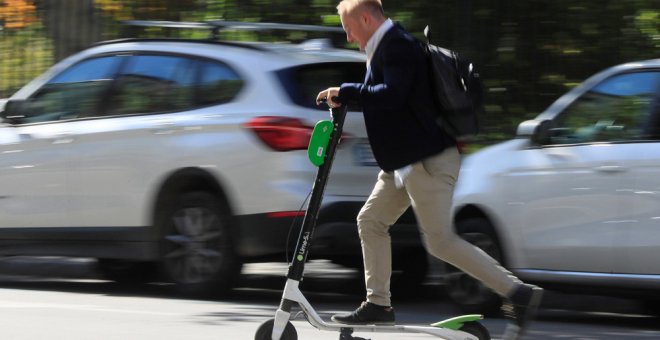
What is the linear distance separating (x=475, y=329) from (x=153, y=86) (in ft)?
13.0

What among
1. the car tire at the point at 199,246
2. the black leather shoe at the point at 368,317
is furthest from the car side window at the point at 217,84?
the black leather shoe at the point at 368,317

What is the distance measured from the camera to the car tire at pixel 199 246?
871cm

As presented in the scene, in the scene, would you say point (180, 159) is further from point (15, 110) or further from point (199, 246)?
point (15, 110)

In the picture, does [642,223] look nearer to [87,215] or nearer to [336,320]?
[336,320]

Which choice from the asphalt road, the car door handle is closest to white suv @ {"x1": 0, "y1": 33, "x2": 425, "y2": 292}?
the asphalt road

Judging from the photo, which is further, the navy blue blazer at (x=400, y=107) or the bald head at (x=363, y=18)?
the bald head at (x=363, y=18)

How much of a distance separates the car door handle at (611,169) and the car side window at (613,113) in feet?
0.61

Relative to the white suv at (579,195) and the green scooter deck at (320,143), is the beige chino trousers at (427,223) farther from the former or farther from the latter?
the white suv at (579,195)

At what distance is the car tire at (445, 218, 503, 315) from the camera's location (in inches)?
314

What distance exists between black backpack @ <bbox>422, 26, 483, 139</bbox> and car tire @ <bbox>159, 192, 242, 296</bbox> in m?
3.01

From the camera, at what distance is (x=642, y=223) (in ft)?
24.0

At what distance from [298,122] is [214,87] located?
0.84 meters

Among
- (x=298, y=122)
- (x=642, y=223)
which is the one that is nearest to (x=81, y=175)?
(x=298, y=122)

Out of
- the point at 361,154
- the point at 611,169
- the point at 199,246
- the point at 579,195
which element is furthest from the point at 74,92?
the point at 611,169
